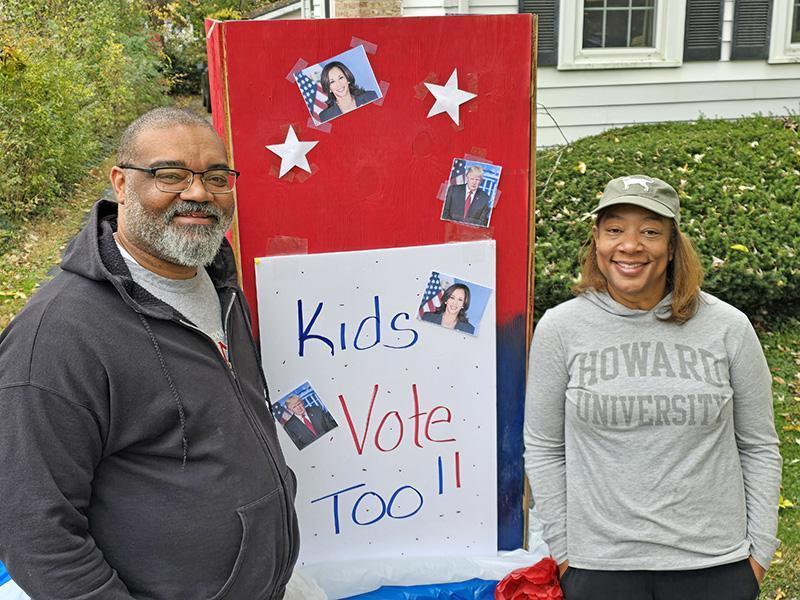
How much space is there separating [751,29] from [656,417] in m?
7.47

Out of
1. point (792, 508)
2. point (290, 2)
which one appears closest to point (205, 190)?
point (792, 508)

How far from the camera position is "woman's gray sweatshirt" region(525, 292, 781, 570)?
209 cm

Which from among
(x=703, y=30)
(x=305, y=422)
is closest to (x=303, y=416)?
(x=305, y=422)

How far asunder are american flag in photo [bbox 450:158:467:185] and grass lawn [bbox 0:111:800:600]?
2059 mm

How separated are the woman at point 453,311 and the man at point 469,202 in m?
0.22

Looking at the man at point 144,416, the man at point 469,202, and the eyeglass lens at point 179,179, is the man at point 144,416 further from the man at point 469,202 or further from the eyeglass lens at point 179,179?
the man at point 469,202

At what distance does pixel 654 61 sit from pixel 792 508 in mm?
5487

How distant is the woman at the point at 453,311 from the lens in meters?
2.71

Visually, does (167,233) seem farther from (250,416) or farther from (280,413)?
(280,413)

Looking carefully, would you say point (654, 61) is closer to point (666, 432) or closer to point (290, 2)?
point (666, 432)

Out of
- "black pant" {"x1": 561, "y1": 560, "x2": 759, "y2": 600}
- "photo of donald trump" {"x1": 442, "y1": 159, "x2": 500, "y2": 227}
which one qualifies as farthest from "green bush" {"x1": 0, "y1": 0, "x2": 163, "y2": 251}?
"black pant" {"x1": 561, "y1": 560, "x2": 759, "y2": 600}

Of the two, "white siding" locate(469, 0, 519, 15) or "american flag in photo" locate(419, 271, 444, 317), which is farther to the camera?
"white siding" locate(469, 0, 519, 15)

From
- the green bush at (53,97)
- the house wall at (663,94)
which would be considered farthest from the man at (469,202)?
the green bush at (53,97)

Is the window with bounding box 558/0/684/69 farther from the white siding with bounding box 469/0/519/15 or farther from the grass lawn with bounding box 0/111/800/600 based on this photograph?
the grass lawn with bounding box 0/111/800/600
